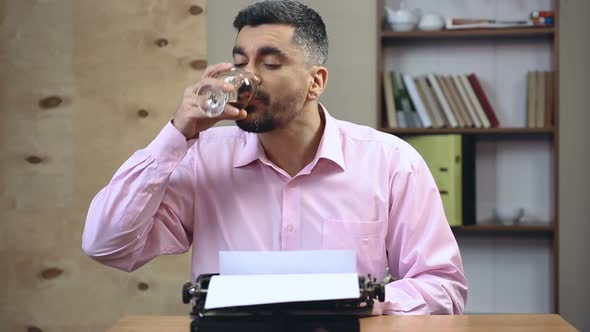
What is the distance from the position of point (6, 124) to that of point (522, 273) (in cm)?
247

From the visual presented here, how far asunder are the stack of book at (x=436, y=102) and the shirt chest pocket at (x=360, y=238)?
1.87 metres

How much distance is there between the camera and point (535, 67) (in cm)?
388

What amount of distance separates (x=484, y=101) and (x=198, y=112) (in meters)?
2.35

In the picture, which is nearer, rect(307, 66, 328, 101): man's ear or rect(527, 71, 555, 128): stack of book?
rect(307, 66, 328, 101): man's ear

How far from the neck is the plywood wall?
1.19 metres

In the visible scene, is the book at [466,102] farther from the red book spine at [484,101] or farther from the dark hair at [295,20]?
the dark hair at [295,20]

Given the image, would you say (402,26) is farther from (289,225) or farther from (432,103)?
(289,225)

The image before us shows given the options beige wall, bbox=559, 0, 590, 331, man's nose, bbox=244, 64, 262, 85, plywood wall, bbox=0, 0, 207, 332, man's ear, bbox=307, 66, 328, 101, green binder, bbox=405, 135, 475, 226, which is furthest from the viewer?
beige wall, bbox=559, 0, 590, 331

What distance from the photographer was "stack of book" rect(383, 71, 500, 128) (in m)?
3.73

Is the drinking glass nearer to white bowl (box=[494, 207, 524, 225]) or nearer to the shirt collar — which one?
the shirt collar

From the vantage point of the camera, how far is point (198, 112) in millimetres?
1676

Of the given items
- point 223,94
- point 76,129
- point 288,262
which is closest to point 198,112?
point 223,94

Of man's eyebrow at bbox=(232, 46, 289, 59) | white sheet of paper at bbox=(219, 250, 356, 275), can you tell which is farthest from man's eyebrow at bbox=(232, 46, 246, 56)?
white sheet of paper at bbox=(219, 250, 356, 275)

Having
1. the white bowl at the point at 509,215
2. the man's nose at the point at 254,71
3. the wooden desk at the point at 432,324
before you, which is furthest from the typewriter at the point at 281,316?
the white bowl at the point at 509,215
